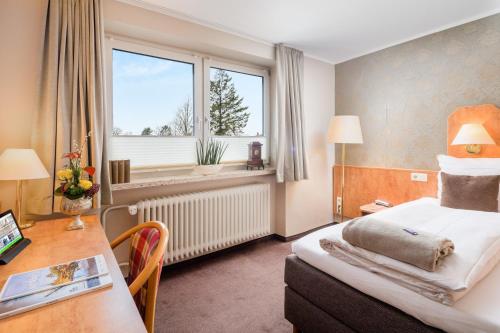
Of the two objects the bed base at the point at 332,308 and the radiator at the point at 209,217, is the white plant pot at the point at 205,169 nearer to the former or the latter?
the radiator at the point at 209,217

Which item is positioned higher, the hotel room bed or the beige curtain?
the beige curtain

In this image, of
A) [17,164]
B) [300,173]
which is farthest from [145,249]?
[300,173]

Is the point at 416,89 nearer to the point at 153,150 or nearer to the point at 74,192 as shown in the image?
the point at 153,150

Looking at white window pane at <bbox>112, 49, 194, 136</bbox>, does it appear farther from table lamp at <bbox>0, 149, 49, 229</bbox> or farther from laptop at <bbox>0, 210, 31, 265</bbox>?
laptop at <bbox>0, 210, 31, 265</bbox>

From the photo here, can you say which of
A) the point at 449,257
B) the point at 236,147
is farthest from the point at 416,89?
the point at 449,257

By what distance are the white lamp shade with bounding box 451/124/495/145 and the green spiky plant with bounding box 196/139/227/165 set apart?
233cm

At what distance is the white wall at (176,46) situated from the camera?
5.98 feet

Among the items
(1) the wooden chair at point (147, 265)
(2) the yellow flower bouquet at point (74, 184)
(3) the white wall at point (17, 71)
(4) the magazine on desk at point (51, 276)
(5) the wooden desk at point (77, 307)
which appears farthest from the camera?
(3) the white wall at point (17, 71)

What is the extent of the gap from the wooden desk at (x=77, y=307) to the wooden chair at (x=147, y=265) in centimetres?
9

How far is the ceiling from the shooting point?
2.25 metres

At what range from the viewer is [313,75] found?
3.57 metres

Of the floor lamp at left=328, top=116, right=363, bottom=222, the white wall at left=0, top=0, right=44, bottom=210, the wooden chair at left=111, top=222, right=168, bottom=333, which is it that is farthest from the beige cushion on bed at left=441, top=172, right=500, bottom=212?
the white wall at left=0, top=0, right=44, bottom=210

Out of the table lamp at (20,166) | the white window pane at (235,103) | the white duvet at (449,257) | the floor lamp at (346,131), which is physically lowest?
the white duvet at (449,257)

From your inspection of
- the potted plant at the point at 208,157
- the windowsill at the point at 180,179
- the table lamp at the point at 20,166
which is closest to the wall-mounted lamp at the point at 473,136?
the windowsill at the point at 180,179
